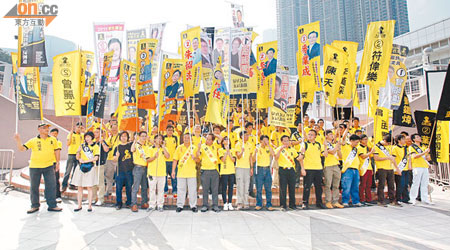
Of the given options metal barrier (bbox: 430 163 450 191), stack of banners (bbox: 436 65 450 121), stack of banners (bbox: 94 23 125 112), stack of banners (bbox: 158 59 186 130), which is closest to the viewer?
stack of banners (bbox: 436 65 450 121)

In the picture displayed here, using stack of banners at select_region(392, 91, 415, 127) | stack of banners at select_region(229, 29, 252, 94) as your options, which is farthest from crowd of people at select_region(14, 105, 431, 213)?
stack of banners at select_region(392, 91, 415, 127)

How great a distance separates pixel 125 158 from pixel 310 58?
552 centimetres

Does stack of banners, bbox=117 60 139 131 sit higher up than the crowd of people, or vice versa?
stack of banners, bbox=117 60 139 131

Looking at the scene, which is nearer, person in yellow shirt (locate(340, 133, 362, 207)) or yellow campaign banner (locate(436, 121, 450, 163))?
person in yellow shirt (locate(340, 133, 362, 207))

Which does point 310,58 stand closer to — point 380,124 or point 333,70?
point 333,70

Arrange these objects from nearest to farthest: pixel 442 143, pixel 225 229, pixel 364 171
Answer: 1. pixel 225 229
2. pixel 364 171
3. pixel 442 143

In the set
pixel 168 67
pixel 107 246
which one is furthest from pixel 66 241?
pixel 168 67

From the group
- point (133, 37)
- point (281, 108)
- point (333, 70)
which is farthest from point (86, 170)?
point (333, 70)

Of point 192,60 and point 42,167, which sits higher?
point 192,60

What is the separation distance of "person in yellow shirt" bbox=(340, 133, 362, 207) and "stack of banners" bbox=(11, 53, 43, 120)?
7762mm

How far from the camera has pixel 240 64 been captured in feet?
22.0

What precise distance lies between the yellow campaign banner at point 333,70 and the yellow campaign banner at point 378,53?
2.03ft

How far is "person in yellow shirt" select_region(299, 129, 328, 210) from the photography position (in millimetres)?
6465

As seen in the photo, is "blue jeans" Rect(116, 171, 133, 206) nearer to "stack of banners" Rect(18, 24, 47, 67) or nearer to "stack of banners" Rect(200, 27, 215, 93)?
"stack of banners" Rect(200, 27, 215, 93)
